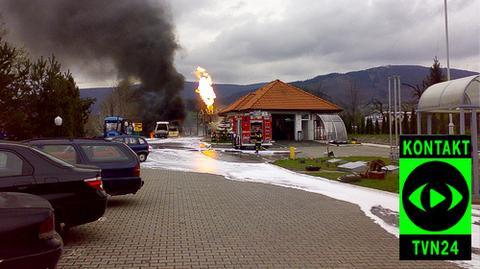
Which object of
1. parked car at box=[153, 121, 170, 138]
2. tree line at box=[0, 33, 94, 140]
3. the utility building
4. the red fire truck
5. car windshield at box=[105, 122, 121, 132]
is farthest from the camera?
parked car at box=[153, 121, 170, 138]

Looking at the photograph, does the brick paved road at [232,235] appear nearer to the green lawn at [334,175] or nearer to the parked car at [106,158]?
the parked car at [106,158]

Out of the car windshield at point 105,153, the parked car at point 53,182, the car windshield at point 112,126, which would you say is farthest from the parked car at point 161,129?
the parked car at point 53,182

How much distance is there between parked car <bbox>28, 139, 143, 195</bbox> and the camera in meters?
9.38

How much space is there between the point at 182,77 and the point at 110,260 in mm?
60768

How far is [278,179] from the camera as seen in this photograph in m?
16.3

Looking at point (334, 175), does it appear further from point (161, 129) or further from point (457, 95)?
point (161, 129)

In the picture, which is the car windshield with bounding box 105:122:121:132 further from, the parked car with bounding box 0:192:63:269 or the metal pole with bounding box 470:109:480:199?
the parked car with bounding box 0:192:63:269

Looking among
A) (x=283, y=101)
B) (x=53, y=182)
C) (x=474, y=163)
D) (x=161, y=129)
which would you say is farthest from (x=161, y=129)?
(x=53, y=182)

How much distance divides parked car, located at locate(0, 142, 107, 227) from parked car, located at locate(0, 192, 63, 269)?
183cm

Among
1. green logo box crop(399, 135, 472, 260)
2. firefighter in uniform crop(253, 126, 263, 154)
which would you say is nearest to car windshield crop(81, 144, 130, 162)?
green logo box crop(399, 135, 472, 260)

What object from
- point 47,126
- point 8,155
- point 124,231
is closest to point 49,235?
point 8,155

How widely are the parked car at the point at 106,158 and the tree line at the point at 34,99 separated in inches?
776

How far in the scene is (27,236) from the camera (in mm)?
4273

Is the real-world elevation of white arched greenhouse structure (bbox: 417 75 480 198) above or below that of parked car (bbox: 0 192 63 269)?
above
